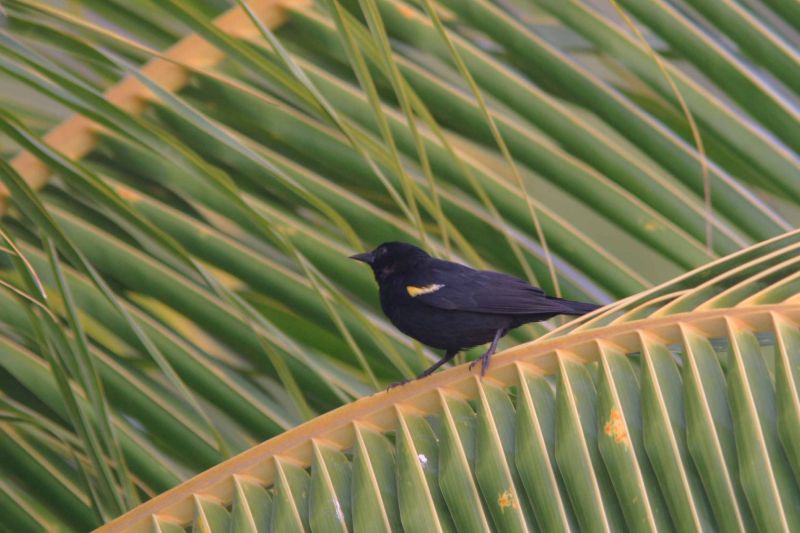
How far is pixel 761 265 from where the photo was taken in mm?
1711

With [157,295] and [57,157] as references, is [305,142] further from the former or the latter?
[57,157]

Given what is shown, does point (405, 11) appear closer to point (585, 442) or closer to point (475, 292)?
point (475, 292)

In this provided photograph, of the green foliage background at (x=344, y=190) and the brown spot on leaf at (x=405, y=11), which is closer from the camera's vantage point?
the green foliage background at (x=344, y=190)

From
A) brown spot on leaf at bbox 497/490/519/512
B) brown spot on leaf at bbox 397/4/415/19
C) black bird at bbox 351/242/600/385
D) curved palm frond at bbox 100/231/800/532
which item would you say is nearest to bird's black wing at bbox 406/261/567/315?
black bird at bbox 351/242/600/385

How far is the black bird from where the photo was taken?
2.82m

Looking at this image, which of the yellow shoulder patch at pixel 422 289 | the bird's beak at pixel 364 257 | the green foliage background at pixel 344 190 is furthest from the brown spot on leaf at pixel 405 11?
the yellow shoulder patch at pixel 422 289

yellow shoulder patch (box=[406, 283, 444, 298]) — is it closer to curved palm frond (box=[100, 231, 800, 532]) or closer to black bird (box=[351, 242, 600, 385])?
black bird (box=[351, 242, 600, 385])

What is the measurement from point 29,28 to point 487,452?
94 centimetres

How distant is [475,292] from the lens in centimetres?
290

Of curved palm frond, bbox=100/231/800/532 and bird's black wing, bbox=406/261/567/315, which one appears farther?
bird's black wing, bbox=406/261/567/315

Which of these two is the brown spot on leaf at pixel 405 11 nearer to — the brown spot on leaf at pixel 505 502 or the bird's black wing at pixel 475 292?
the bird's black wing at pixel 475 292

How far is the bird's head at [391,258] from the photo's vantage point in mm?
2771

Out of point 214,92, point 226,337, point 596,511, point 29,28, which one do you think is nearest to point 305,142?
point 214,92

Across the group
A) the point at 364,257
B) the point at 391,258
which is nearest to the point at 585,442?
the point at 364,257
